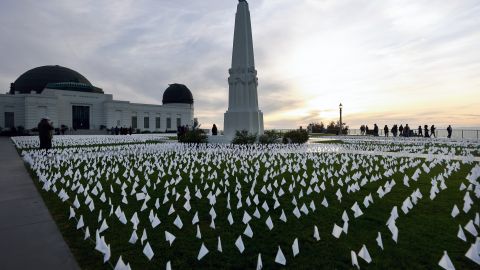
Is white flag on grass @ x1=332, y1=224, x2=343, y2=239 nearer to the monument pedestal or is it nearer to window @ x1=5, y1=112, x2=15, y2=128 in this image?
the monument pedestal

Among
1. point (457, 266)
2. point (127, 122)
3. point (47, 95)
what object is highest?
point (47, 95)

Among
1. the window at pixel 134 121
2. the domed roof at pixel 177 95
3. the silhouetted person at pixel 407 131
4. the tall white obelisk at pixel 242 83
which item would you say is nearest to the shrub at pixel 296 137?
the tall white obelisk at pixel 242 83

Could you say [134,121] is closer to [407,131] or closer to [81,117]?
[81,117]

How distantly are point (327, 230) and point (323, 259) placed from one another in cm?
107

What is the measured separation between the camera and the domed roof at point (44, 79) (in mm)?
64188

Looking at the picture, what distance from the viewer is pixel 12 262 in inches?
151

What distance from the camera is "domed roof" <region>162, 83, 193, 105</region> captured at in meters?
80.9

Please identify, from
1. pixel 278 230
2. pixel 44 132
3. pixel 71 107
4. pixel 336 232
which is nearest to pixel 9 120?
pixel 71 107

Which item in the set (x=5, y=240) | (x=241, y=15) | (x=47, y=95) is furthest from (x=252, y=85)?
(x=47, y=95)

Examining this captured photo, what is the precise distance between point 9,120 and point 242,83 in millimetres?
46015

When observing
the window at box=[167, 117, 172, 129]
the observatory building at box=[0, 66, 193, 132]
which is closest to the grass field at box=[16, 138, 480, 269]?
the observatory building at box=[0, 66, 193, 132]

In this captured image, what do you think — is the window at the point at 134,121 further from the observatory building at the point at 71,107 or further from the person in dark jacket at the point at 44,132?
the person in dark jacket at the point at 44,132

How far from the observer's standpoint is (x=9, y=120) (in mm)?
50188

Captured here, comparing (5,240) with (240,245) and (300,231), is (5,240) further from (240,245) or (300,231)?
(300,231)
